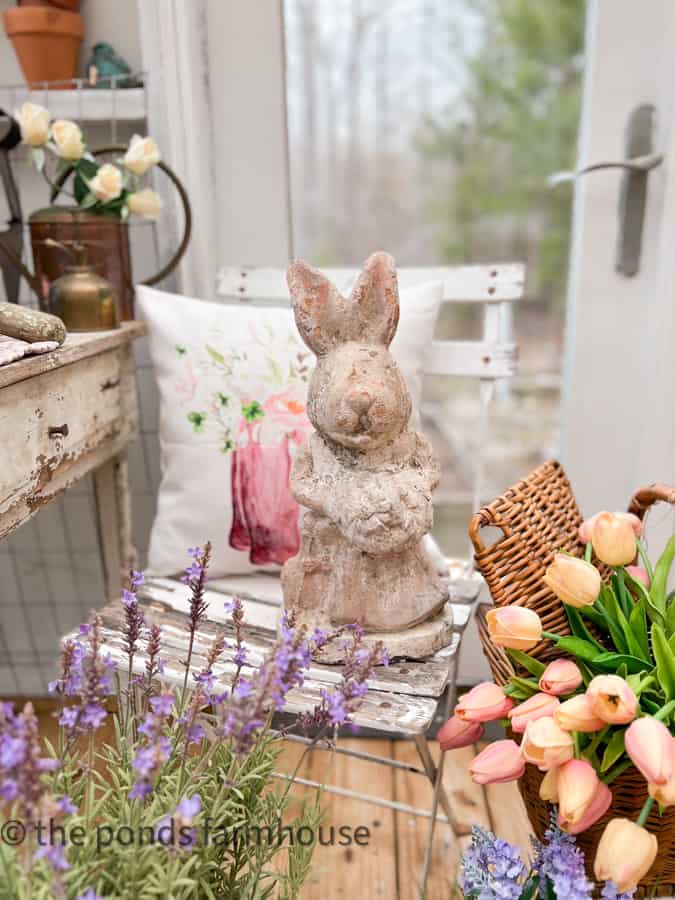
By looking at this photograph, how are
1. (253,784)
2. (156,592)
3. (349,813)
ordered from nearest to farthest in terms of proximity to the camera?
(253,784)
(156,592)
(349,813)

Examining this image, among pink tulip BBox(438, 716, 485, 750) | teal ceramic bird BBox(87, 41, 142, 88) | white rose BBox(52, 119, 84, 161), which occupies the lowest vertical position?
pink tulip BBox(438, 716, 485, 750)

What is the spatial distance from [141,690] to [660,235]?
120cm

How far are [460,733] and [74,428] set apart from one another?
28.4 inches

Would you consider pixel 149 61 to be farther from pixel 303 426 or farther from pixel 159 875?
pixel 159 875

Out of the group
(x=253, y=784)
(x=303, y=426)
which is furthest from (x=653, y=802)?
(x=303, y=426)

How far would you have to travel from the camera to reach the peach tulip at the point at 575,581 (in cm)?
81

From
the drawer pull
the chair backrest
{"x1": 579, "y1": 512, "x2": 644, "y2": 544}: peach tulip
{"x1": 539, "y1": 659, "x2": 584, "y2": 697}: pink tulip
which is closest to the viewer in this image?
{"x1": 539, "y1": 659, "x2": 584, "y2": 697}: pink tulip

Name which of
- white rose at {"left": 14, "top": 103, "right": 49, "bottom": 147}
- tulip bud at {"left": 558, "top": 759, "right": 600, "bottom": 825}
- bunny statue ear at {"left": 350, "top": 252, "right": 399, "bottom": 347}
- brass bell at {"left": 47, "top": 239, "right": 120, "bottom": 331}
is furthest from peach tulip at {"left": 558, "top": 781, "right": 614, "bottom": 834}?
white rose at {"left": 14, "top": 103, "right": 49, "bottom": 147}

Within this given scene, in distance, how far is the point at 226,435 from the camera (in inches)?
47.5

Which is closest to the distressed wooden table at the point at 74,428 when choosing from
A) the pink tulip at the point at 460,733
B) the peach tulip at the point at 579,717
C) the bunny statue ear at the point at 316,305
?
the bunny statue ear at the point at 316,305

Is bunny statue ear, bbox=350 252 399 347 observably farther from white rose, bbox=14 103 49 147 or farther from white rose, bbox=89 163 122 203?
white rose, bbox=14 103 49 147

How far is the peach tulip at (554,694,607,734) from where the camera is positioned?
0.73 metres

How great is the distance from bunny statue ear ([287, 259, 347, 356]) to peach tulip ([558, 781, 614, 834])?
0.59 meters

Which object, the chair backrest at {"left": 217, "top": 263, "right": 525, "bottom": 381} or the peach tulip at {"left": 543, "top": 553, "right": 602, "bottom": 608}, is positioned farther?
the chair backrest at {"left": 217, "top": 263, "right": 525, "bottom": 381}
